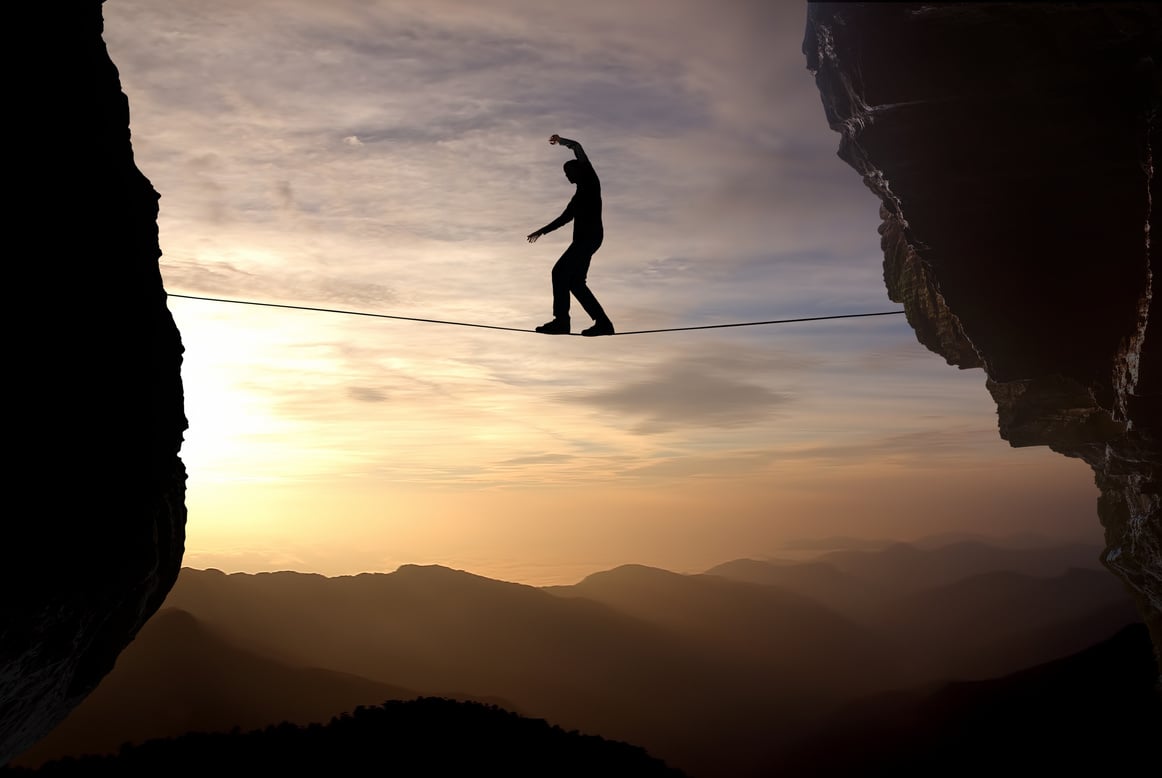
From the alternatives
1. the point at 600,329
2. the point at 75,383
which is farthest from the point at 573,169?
the point at 75,383

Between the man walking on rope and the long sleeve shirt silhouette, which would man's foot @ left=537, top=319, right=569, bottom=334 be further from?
the long sleeve shirt silhouette

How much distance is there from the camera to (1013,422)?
904 inches

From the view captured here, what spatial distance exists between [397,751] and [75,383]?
64.3 feet

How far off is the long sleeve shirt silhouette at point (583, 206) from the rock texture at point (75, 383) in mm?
6109

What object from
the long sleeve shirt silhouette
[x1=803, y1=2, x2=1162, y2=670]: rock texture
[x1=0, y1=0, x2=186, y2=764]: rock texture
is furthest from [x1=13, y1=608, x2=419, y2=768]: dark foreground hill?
[x1=803, y1=2, x2=1162, y2=670]: rock texture

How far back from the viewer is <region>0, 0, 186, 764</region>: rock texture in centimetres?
831

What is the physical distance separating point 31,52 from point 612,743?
28.1 m

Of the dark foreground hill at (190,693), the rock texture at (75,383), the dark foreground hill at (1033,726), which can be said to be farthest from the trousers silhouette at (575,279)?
the dark foreground hill at (190,693)

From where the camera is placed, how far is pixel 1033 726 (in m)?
63.8

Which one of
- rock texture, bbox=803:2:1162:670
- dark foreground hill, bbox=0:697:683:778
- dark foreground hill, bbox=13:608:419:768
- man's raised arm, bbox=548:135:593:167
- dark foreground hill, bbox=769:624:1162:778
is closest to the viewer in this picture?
man's raised arm, bbox=548:135:593:167

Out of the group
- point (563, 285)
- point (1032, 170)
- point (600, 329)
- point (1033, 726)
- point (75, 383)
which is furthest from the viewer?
point (1033, 726)

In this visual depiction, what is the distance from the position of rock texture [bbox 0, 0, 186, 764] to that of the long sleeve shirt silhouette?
20.0 feet

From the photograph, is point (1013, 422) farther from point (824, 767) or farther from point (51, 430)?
point (824, 767)

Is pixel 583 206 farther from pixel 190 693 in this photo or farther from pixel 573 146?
pixel 190 693
